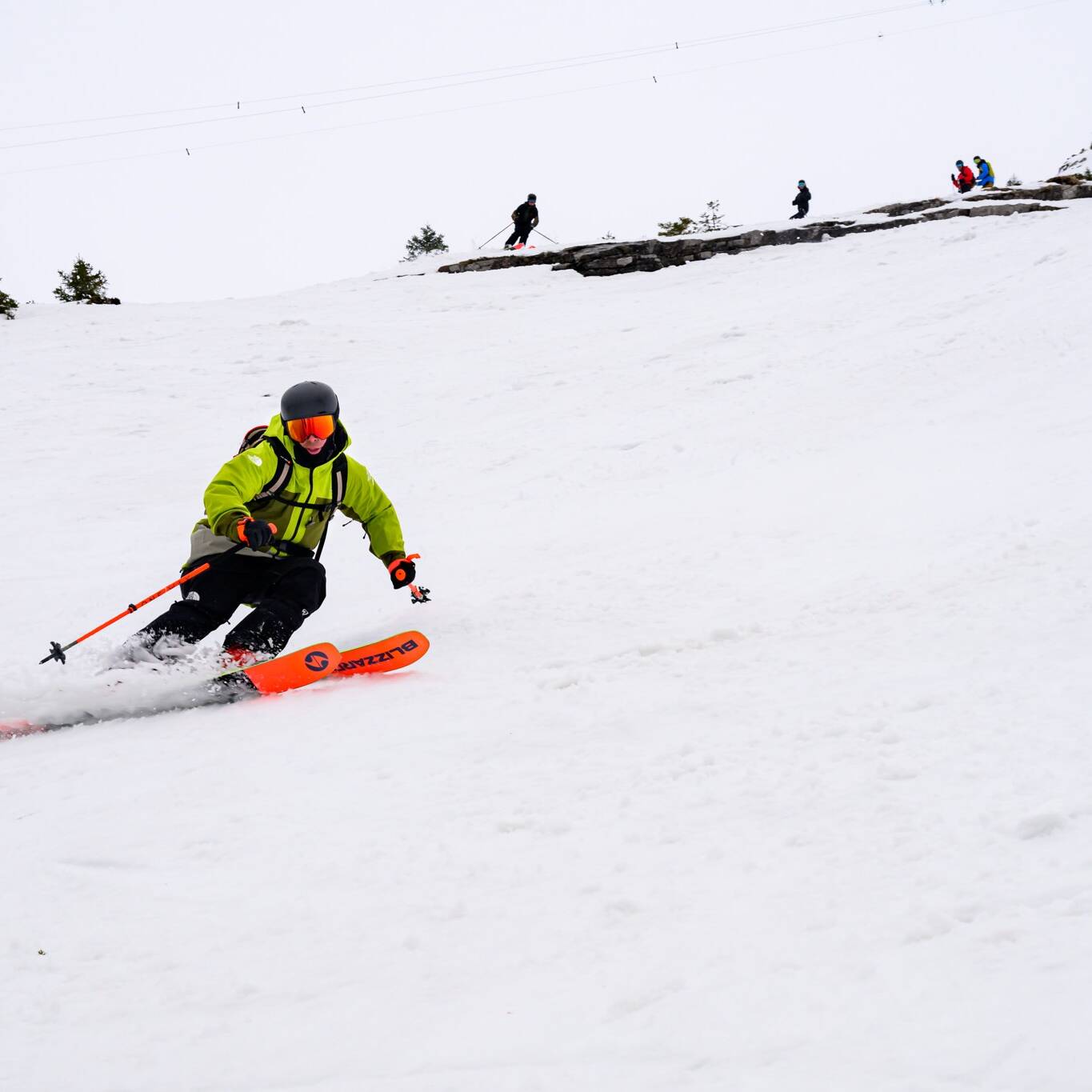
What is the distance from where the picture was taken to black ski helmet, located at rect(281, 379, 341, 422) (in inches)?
181

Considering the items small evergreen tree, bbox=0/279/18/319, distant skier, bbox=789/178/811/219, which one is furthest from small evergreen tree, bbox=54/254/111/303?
distant skier, bbox=789/178/811/219

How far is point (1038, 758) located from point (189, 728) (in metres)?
3.20

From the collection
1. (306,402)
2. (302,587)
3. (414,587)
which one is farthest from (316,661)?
(306,402)

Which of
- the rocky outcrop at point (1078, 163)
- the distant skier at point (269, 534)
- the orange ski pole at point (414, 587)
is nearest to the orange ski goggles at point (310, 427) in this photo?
the distant skier at point (269, 534)

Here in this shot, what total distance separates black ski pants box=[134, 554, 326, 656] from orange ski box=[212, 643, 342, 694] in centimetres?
20

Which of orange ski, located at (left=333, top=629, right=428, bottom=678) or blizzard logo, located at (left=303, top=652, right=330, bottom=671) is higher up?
blizzard logo, located at (left=303, top=652, right=330, bottom=671)

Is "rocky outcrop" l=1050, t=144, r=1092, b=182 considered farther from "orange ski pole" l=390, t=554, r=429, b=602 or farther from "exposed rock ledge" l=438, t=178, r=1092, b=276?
"orange ski pole" l=390, t=554, r=429, b=602

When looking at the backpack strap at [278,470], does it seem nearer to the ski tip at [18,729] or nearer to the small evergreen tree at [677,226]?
the ski tip at [18,729]

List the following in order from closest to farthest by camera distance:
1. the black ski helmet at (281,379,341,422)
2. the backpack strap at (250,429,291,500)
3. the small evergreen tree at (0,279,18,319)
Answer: the black ski helmet at (281,379,341,422)
the backpack strap at (250,429,291,500)
the small evergreen tree at (0,279,18,319)

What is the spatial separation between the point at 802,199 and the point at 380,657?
75.9 ft

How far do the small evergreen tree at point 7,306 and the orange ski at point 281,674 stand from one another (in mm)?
17506

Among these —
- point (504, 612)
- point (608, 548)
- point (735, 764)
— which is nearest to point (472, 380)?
point (608, 548)

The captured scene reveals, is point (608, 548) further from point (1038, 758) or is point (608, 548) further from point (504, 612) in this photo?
point (1038, 758)

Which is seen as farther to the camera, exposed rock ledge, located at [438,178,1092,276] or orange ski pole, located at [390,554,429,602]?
exposed rock ledge, located at [438,178,1092,276]
